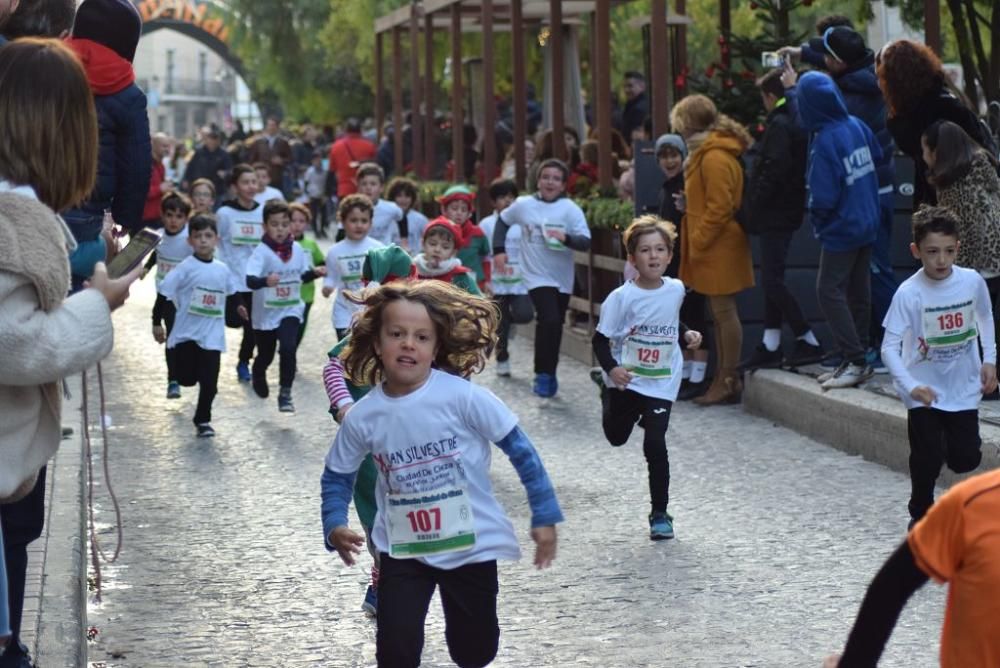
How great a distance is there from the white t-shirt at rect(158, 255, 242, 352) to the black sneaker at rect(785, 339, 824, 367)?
3.52 meters

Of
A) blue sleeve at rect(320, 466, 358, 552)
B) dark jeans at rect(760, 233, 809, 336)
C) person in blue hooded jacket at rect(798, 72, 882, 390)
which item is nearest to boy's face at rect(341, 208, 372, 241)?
dark jeans at rect(760, 233, 809, 336)

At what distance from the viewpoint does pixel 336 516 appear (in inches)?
205

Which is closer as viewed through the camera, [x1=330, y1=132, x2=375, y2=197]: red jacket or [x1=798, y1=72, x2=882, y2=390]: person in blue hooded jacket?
[x1=798, y1=72, x2=882, y2=390]: person in blue hooded jacket

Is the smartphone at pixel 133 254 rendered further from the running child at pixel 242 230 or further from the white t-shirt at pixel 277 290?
the running child at pixel 242 230

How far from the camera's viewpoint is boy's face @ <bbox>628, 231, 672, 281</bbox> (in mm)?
8555

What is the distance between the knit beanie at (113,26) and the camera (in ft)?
21.2

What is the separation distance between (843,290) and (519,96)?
27.3ft

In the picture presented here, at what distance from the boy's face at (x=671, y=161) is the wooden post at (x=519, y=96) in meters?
5.80

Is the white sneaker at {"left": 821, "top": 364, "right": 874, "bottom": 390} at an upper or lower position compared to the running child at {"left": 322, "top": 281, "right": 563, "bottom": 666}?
lower

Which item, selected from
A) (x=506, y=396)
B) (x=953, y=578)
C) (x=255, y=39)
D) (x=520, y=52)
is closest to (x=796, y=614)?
(x=953, y=578)

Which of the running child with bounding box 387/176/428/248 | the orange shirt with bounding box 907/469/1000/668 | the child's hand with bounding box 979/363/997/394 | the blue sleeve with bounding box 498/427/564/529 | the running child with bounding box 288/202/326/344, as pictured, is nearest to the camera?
the orange shirt with bounding box 907/469/1000/668

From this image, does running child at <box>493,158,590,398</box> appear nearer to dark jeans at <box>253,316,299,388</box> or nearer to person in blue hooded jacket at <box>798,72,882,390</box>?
dark jeans at <box>253,316,299,388</box>

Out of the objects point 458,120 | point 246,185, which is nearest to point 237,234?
point 246,185

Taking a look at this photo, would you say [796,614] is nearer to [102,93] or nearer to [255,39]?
[102,93]
